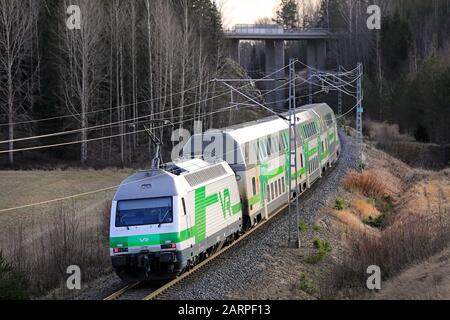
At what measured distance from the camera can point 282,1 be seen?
143 m

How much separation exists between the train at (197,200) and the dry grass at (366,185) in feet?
26.7

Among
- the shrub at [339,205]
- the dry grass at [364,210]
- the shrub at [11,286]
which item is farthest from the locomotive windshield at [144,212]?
the dry grass at [364,210]

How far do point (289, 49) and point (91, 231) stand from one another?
11751 cm

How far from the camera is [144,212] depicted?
1756 centimetres

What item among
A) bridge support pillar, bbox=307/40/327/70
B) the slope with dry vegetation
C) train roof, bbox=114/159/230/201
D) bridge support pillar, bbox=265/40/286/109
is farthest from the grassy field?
bridge support pillar, bbox=307/40/327/70

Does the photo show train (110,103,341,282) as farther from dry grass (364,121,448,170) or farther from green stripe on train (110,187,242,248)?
dry grass (364,121,448,170)

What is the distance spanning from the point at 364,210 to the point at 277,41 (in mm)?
77014

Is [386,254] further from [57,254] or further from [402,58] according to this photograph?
[402,58]

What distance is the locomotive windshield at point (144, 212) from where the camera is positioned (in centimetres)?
1744

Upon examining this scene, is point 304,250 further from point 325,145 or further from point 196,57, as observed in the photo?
point 196,57

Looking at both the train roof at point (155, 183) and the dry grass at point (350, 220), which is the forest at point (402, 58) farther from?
the train roof at point (155, 183)
